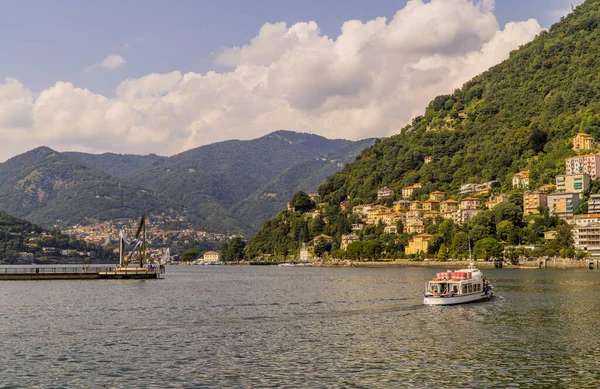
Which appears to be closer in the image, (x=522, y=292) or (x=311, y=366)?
(x=311, y=366)

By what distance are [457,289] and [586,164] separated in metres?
140

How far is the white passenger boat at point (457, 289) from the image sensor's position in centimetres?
6438

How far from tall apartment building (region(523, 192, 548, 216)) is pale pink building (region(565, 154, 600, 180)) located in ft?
37.7

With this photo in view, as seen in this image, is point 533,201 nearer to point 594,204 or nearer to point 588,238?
point 594,204

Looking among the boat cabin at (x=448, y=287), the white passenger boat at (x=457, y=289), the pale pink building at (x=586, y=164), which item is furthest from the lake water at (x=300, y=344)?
the pale pink building at (x=586, y=164)

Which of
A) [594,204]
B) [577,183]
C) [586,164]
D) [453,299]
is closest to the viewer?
[453,299]

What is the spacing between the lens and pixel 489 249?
555 ft

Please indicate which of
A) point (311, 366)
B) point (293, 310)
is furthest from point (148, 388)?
point (293, 310)

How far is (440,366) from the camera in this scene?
33.6 meters

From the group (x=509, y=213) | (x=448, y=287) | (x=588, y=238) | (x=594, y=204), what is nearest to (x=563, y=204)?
(x=594, y=204)

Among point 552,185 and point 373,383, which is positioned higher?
point 552,185

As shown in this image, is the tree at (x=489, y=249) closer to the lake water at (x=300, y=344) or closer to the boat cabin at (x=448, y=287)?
the lake water at (x=300, y=344)

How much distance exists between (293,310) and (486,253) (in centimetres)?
11850

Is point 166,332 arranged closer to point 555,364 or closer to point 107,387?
point 107,387
